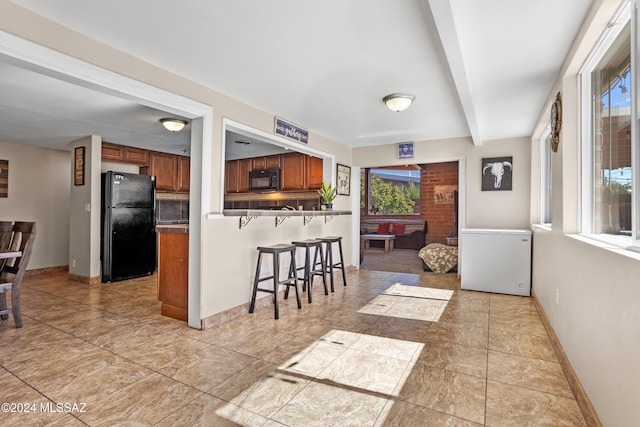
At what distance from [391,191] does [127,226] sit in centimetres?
796

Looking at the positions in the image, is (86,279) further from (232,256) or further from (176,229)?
(232,256)

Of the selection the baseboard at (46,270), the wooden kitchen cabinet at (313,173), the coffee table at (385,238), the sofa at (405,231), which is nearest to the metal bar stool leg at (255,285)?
the wooden kitchen cabinet at (313,173)

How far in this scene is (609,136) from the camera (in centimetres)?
184

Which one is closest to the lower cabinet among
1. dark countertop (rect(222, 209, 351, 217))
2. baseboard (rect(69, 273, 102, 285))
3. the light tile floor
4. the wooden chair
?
the light tile floor

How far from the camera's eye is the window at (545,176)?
3846mm

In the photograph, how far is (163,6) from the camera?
6.01 feet

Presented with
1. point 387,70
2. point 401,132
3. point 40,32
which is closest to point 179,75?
point 40,32

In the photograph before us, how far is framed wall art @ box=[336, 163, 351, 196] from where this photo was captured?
5.38m

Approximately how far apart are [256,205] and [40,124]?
3634mm

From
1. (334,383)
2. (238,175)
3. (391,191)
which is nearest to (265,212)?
(334,383)

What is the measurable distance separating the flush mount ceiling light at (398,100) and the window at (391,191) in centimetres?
691

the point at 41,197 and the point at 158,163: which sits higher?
the point at 158,163

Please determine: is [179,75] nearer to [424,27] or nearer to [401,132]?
[424,27]

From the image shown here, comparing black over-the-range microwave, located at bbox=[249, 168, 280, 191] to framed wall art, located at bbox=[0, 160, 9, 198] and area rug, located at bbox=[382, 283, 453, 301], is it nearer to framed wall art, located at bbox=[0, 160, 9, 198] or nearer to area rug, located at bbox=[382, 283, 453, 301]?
area rug, located at bbox=[382, 283, 453, 301]
